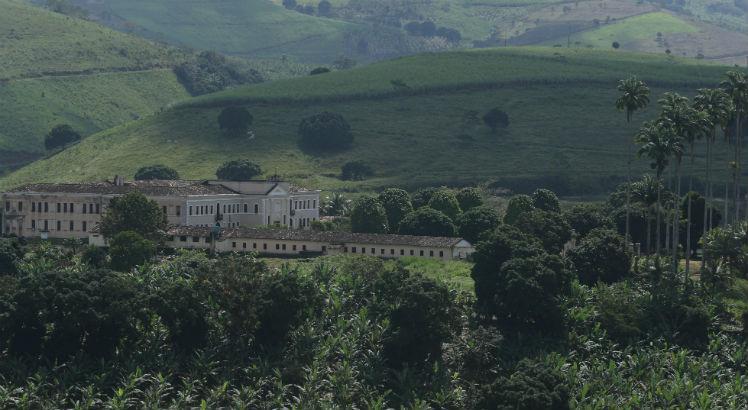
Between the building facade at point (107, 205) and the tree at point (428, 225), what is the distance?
56.4ft

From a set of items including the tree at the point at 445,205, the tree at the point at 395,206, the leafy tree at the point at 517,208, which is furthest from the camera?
the tree at the point at 395,206

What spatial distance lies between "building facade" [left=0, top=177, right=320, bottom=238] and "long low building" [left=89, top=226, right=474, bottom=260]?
30.7 ft

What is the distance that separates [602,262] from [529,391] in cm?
3377

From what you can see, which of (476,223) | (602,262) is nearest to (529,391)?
(602,262)

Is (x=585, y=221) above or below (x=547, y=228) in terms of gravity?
below

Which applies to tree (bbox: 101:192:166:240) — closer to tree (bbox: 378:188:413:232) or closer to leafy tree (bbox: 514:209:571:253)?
tree (bbox: 378:188:413:232)

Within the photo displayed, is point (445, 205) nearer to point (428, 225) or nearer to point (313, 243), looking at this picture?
point (428, 225)

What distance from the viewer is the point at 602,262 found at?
488 feet

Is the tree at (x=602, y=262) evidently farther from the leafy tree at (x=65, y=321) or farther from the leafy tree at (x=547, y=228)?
the leafy tree at (x=65, y=321)

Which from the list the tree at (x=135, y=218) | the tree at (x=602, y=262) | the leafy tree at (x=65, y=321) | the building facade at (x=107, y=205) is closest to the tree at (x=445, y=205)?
the building facade at (x=107, y=205)

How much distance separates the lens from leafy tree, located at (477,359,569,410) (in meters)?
117

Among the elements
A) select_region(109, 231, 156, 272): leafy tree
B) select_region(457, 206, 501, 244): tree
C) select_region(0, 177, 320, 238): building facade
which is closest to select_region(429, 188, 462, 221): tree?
select_region(457, 206, 501, 244): tree

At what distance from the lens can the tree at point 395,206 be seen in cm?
19162

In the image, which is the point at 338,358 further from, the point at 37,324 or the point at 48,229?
the point at 48,229
